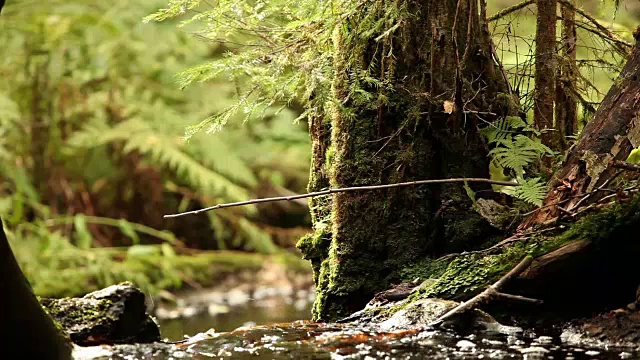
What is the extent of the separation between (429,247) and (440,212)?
17cm

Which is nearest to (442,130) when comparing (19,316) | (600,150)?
(600,150)

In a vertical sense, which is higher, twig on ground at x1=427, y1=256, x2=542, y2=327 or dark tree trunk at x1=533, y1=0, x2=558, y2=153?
dark tree trunk at x1=533, y1=0, x2=558, y2=153

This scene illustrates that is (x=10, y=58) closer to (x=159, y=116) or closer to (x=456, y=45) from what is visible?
(x=159, y=116)

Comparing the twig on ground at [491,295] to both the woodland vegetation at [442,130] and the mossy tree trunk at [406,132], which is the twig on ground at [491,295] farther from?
the mossy tree trunk at [406,132]

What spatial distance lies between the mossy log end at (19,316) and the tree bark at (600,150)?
1907mm

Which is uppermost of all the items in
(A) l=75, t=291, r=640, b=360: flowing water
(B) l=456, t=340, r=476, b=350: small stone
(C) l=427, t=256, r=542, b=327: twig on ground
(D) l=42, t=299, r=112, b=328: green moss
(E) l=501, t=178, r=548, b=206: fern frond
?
(E) l=501, t=178, r=548, b=206: fern frond

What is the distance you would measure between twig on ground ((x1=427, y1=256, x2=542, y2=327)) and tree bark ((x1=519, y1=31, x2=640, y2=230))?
28cm

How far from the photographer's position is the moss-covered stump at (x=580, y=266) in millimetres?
2668

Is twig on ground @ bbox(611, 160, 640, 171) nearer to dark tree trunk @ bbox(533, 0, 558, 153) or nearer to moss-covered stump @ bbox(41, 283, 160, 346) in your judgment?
dark tree trunk @ bbox(533, 0, 558, 153)

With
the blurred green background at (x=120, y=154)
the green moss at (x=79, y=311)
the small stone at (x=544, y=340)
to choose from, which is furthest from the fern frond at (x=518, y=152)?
the blurred green background at (x=120, y=154)

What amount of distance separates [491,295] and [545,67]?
137cm

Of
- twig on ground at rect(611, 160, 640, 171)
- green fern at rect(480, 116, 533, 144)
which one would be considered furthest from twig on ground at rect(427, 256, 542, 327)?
green fern at rect(480, 116, 533, 144)

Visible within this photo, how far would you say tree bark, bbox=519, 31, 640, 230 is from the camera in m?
2.85

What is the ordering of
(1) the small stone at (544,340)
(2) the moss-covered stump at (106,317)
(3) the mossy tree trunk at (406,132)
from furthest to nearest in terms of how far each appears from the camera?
(3) the mossy tree trunk at (406,132) < (2) the moss-covered stump at (106,317) < (1) the small stone at (544,340)
